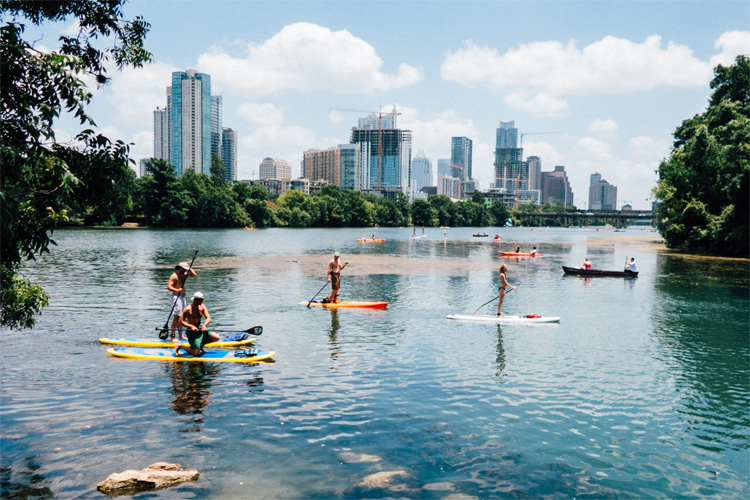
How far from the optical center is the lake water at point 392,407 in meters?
10.1

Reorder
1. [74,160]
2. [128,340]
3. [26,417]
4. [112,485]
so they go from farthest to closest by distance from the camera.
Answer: [128,340] → [26,417] → [74,160] → [112,485]

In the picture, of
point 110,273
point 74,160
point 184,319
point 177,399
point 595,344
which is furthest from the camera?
point 110,273

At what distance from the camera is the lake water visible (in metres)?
10.1

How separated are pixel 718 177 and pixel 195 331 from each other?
64.8 m

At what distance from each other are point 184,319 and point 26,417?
598 cm

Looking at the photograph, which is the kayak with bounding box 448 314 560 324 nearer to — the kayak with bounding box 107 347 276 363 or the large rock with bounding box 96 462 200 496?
the kayak with bounding box 107 347 276 363

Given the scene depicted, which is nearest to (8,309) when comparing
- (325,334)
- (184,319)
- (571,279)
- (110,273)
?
(184,319)

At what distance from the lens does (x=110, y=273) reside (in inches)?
1656

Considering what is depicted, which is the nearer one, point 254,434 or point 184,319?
point 254,434

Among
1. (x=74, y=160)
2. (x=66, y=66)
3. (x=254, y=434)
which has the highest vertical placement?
(x=66, y=66)

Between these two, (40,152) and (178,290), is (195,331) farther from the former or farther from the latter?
(40,152)

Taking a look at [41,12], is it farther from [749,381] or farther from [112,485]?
[749,381]

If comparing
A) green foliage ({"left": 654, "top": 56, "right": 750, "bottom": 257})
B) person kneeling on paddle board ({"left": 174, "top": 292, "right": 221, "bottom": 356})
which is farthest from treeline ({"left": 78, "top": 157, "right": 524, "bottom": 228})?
person kneeling on paddle board ({"left": 174, "top": 292, "right": 221, "bottom": 356})

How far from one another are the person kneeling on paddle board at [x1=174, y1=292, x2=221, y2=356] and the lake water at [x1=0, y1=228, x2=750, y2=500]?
2.97 ft
